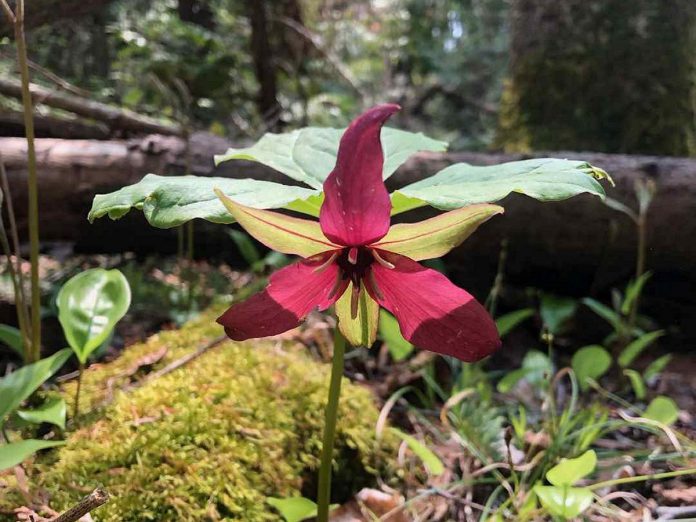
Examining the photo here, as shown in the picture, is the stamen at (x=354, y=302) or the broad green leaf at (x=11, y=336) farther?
the broad green leaf at (x=11, y=336)

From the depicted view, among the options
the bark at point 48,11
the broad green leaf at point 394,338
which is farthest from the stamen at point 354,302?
the bark at point 48,11

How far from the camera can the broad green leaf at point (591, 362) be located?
1.87 meters

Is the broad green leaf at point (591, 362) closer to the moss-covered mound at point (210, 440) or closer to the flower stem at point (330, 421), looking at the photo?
the moss-covered mound at point (210, 440)

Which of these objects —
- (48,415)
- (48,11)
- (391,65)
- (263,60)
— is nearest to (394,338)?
(48,415)

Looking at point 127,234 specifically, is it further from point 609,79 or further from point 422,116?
point 422,116

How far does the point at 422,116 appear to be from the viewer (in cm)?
766

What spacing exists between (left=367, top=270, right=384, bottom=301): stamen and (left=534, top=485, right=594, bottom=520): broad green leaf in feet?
1.96

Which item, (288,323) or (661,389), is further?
(661,389)

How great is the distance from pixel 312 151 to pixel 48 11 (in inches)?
70.8

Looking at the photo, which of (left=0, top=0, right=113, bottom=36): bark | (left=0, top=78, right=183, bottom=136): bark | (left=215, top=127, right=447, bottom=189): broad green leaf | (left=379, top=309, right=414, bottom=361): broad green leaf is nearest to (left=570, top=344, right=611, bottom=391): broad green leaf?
(left=379, top=309, right=414, bottom=361): broad green leaf

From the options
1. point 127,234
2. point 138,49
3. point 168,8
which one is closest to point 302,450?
point 127,234

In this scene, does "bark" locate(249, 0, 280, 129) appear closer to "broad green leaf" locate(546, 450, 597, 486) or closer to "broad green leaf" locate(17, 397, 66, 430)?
"broad green leaf" locate(17, 397, 66, 430)

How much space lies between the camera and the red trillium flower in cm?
70

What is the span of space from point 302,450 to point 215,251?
5.62ft
